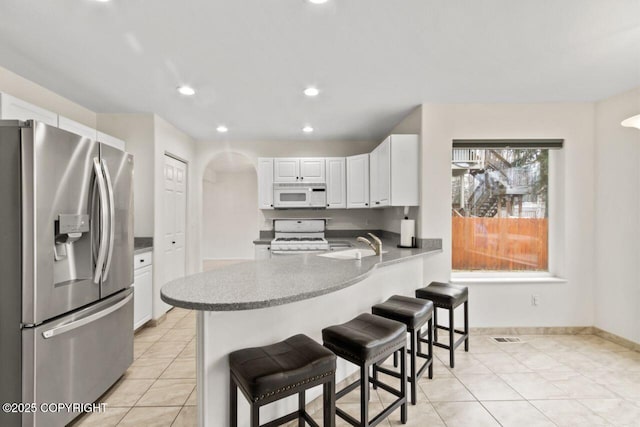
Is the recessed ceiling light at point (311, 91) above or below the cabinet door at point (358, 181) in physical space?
above

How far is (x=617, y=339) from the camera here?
301cm

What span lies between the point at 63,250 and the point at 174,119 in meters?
2.45

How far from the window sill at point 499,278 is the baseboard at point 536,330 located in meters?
0.50

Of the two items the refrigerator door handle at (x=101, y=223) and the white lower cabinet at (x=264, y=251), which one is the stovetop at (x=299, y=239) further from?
the refrigerator door handle at (x=101, y=223)

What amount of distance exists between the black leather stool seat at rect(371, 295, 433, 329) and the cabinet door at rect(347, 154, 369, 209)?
2292 mm

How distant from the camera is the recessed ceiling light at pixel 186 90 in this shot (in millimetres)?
2797

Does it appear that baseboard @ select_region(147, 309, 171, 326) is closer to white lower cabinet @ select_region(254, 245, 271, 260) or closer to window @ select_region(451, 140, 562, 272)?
white lower cabinet @ select_region(254, 245, 271, 260)

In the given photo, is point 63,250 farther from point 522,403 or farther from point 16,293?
point 522,403

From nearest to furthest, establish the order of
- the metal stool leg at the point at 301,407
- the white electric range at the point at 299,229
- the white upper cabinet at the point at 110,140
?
the metal stool leg at the point at 301,407
the white upper cabinet at the point at 110,140
the white electric range at the point at 299,229

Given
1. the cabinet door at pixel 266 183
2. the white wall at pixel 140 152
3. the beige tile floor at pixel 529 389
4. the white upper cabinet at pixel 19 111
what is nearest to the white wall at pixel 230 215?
the cabinet door at pixel 266 183

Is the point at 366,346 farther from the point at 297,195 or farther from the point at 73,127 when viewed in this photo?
the point at 297,195

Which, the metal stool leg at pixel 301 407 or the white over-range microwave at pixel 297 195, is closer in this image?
the metal stool leg at pixel 301 407

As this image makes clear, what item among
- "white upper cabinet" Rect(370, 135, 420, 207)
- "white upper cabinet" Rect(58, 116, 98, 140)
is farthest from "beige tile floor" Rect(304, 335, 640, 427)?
"white upper cabinet" Rect(58, 116, 98, 140)

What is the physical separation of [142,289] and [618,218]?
4.94 m
